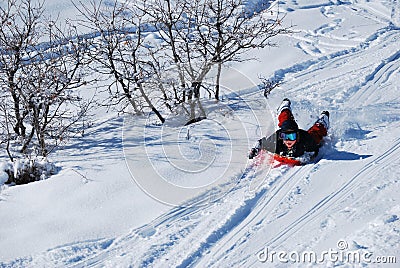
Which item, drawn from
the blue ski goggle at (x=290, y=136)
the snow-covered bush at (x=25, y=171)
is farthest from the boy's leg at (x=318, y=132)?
the snow-covered bush at (x=25, y=171)

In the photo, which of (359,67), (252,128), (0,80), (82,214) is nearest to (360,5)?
(359,67)

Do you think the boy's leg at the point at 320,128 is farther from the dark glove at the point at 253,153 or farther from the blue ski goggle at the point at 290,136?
the dark glove at the point at 253,153

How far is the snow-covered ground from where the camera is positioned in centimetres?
448

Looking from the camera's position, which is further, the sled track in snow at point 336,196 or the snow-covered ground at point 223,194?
the sled track in snow at point 336,196

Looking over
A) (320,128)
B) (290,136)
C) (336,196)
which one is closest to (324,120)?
(320,128)

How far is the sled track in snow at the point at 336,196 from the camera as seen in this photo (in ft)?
15.5

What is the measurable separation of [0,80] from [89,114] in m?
1.82
